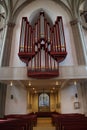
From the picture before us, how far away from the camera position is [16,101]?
48.8 ft

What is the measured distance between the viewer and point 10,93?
14570 millimetres

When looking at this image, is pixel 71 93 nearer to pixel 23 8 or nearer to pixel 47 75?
pixel 47 75

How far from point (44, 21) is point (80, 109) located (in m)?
8.28

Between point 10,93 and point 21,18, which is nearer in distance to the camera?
point 10,93

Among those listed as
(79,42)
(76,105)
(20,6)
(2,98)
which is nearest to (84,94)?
(76,105)

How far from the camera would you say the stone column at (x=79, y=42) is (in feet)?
46.2

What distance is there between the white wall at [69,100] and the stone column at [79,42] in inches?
99.7

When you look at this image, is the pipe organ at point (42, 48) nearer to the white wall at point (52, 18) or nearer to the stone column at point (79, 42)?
the white wall at point (52, 18)

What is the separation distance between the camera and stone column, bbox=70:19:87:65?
46.2 feet

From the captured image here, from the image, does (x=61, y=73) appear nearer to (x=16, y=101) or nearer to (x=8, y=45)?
(x=16, y=101)

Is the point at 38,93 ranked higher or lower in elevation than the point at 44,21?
lower

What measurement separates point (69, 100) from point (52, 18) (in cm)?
813

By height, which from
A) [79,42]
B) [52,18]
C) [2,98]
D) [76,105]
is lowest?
[76,105]

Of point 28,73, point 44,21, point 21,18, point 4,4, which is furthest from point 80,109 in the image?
point 4,4
